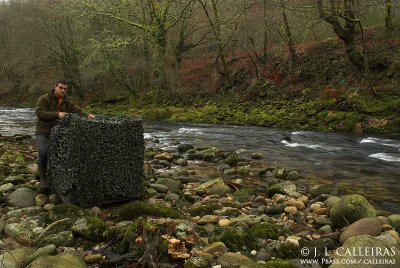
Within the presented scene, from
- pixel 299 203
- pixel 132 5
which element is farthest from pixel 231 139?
pixel 132 5

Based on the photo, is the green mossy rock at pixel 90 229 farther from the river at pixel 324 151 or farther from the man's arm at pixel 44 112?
the river at pixel 324 151

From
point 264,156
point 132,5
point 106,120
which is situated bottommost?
point 264,156

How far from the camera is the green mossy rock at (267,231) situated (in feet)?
17.9

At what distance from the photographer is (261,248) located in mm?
5090

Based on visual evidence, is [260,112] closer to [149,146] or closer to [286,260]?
[149,146]

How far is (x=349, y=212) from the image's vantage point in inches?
237

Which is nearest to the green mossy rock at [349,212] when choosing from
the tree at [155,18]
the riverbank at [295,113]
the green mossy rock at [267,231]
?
the green mossy rock at [267,231]

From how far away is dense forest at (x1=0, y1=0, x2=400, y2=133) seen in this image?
63.7 feet

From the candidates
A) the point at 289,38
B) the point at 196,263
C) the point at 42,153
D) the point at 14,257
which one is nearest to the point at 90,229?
the point at 14,257

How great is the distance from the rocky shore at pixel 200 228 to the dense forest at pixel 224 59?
450 inches

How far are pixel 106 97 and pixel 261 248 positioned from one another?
32.4 metres

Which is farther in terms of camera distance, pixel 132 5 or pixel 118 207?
pixel 132 5

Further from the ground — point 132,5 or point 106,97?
point 132,5

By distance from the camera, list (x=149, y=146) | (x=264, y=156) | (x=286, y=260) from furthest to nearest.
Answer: (x=149, y=146) < (x=264, y=156) < (x=286, y=260)
